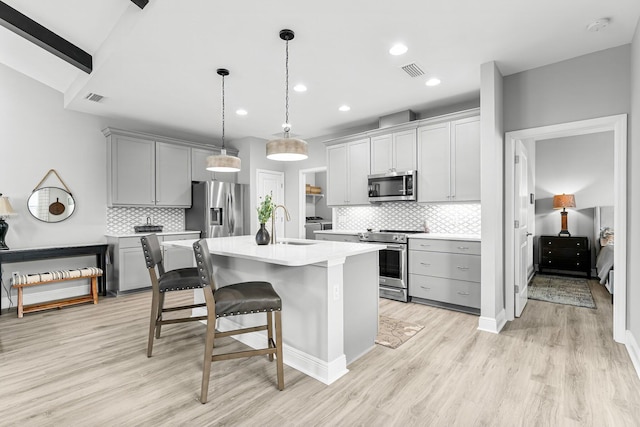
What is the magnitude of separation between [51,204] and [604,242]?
334 inches

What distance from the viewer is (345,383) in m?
2.29

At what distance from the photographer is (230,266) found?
316 cm

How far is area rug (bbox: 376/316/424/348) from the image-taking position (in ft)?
9.80

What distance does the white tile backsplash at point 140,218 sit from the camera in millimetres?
5207

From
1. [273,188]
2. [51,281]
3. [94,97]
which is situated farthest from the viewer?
[273,188]

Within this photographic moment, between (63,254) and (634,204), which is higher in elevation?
(634,204)

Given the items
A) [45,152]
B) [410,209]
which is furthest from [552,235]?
[45,152]

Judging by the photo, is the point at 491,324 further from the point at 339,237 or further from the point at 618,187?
the point at 339,237

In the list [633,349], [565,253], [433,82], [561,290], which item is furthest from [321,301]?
[565,253]

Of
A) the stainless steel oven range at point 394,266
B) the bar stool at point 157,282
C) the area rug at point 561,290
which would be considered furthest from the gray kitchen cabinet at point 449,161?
the bar stool at point 157,282

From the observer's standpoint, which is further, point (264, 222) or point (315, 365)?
point (264, 222)

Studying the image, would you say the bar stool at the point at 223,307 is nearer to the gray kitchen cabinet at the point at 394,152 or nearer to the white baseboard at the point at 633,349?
the white baseboard at the point at 633,349

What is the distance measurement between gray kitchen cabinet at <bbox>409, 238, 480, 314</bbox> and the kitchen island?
1.48 meters

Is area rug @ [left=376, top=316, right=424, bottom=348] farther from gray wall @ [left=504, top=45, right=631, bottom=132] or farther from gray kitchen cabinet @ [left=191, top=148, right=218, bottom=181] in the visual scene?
gray kitchen cabinet @ [left=191, top=148, right=218, bottom=181]
